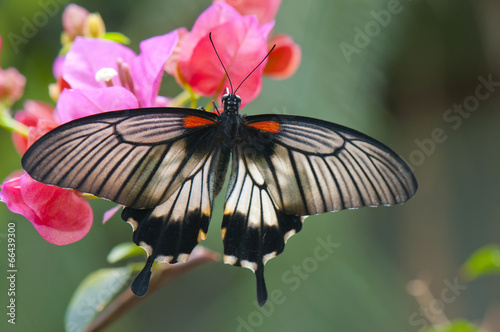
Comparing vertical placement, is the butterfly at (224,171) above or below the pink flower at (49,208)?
above

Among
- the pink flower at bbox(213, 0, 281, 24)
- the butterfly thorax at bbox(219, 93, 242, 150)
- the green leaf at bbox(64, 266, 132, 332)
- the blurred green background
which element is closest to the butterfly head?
the butterfly thorax at bbox(219, 93, 242, 150)

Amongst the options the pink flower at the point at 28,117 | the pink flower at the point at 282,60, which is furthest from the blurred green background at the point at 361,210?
the pink flower at the point at 282,60

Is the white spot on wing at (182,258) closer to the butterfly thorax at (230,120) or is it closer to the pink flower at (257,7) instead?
the butterfly thorax at (230,120)

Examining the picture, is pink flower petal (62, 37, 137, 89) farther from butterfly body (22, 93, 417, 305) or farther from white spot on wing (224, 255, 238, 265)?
white spot on wing (224, 255, 238, 265)

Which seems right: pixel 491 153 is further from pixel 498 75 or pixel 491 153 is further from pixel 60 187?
pixel 60 187

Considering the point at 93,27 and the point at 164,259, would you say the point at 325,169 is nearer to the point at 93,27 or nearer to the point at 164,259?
the point at 164,259
